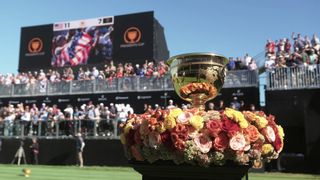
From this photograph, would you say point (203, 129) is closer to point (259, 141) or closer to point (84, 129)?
point (259, 141)

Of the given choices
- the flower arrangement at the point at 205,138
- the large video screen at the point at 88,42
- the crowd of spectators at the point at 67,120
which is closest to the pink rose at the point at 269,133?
the flower arrangement at the point at 205,138

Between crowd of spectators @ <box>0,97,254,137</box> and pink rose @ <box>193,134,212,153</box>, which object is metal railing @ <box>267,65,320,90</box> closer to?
crowd of spectators @ <box>0,97,254,137</box>

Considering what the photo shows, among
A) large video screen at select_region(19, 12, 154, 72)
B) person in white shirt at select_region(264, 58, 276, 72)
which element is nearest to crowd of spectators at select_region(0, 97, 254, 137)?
person in white shirt at select_region(264, 58, 276, 72)

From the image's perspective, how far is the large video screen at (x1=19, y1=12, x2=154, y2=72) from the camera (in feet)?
107

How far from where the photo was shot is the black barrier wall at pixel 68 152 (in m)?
22.8

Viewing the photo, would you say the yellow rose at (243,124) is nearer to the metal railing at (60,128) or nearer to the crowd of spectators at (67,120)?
the crowd of spectators at (67,120)

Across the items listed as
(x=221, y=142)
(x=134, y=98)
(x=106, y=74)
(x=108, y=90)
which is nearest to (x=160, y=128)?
(x=221, y=142)

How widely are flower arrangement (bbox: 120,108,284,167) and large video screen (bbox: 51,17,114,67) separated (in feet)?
99.1

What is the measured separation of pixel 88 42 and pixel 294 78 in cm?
1864

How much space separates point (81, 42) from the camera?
3431 centimetres

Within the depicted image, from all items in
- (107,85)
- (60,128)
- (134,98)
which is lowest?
(60,128)

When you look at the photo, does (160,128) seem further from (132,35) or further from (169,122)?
(132,35)

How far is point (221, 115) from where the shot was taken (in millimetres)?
3652

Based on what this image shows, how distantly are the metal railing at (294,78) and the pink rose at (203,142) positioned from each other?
684 inches
